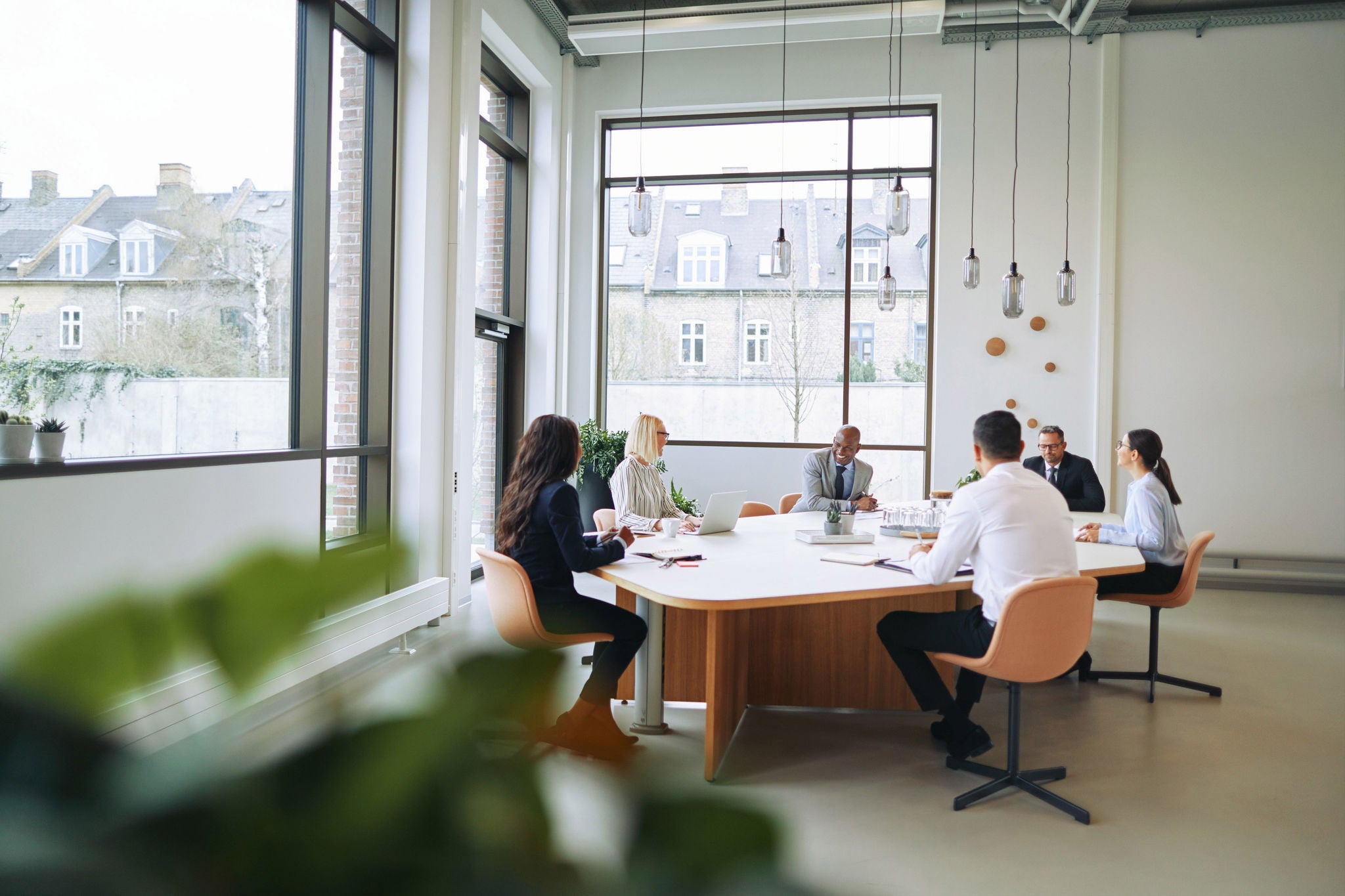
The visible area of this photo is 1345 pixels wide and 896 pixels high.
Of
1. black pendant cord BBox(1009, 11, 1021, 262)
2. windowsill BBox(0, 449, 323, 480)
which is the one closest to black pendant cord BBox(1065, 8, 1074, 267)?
black pendant cord BBox(1009, 11, 1021, 262)

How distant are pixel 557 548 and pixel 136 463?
5.20ft

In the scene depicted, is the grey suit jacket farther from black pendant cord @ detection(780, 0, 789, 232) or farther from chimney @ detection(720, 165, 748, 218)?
chimney @ detection(720, 165, 748, 218)

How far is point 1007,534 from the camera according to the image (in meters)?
3.11

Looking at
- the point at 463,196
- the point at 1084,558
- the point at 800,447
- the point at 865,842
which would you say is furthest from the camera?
the point at 800,447

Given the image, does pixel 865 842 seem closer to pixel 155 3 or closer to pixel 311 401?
pixel 311 401

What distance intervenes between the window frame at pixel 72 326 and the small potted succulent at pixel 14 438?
0.38 metres

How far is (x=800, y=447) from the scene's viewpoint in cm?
774

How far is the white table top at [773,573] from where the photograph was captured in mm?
3090

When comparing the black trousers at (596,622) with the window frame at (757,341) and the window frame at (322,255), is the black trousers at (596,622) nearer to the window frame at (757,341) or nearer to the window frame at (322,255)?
the window frame at (322,255)

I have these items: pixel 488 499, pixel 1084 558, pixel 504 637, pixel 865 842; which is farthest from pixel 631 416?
pixel 504 637

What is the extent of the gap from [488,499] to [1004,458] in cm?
476

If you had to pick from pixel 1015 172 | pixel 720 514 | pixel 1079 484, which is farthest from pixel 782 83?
pixel 720 514

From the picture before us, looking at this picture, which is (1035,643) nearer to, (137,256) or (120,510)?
(120,510)

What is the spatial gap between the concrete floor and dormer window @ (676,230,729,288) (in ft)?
14.8
